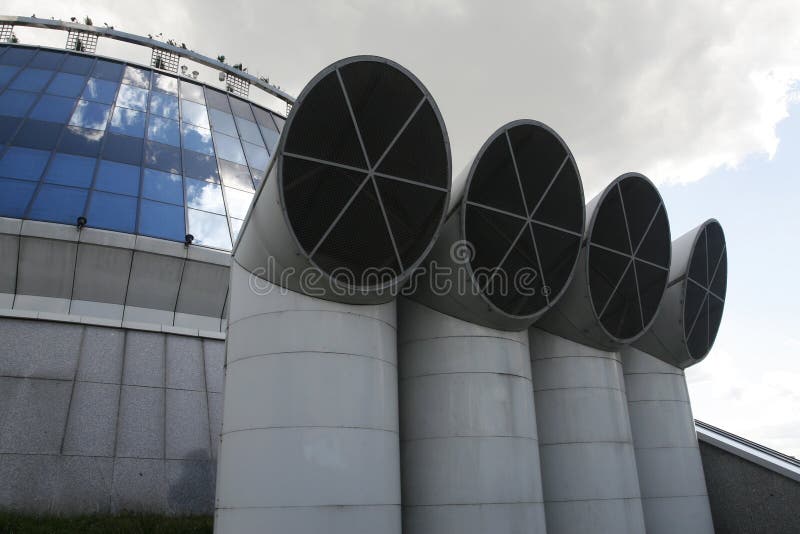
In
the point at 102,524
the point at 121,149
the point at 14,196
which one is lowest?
the point at 102,524

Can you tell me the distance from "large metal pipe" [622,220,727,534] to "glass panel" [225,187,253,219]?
579 inches

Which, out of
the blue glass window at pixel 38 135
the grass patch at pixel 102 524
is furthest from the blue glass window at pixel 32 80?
the grass patch at pixel 102 524

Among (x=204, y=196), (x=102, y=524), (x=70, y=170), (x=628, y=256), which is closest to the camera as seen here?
(x=102, y=524)

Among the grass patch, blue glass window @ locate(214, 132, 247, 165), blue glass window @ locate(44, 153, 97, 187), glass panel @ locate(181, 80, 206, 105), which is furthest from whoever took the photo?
glass panel @ locate(181, 80, 206, 105)

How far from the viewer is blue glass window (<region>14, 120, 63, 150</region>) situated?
69.1ft

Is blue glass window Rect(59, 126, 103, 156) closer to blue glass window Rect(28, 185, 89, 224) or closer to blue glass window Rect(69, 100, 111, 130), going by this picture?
blue glass window Rect(69, 100, 111, 130)

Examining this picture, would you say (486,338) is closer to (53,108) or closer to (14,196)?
(14,196)

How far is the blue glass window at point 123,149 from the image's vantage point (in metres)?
21.8

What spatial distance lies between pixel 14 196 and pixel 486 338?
1567 centimetres

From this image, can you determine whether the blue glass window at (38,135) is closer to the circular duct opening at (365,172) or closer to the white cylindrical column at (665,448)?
the circular duct opening at (365,172)

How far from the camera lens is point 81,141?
71.8 ft

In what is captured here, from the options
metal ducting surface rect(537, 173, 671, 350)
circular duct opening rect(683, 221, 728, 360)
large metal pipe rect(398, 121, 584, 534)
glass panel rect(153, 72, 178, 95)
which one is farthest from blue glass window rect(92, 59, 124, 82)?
circular duct opening rect(683, 221, 728, 360)

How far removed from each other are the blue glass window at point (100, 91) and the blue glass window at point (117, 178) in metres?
5.47

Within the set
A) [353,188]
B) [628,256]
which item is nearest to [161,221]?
[353,188]
